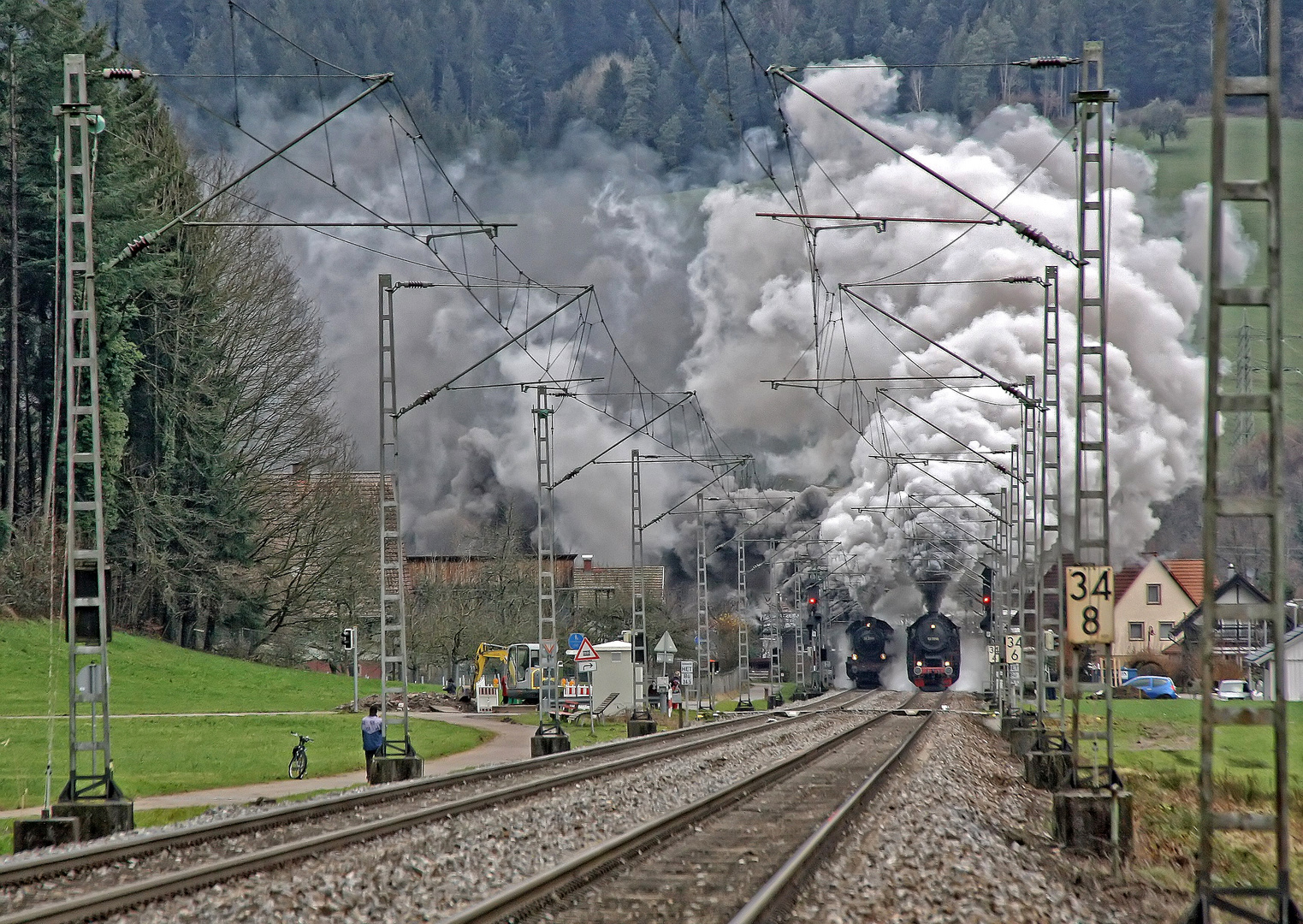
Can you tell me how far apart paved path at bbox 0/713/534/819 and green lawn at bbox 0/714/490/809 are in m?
0.52

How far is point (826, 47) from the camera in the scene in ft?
493

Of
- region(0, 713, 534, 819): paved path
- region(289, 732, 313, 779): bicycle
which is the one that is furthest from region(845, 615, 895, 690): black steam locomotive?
region(289, 732, 313, 779): bicycle

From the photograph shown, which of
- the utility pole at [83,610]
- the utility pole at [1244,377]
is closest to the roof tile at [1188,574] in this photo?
the utility pole at [1244,377]

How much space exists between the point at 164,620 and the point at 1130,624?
6018 cm

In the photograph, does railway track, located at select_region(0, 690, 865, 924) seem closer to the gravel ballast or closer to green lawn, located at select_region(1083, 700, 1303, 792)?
the gravel ballast

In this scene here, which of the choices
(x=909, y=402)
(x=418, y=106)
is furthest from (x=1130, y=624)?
(x=418, y=106)

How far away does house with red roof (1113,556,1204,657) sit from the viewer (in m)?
94.2

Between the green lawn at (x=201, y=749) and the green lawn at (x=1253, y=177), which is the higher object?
the green lawn at (x=1253, y=177)

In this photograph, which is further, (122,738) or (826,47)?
(826,47)

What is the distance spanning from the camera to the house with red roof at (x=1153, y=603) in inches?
3711

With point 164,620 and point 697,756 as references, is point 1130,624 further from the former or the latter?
point 697,756

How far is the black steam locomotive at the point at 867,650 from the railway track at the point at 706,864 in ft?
182

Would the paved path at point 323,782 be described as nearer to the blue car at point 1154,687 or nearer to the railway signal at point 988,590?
the railway signal at point 988,590

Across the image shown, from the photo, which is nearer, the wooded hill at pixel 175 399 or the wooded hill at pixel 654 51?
the wooded hill at pixel 175 399
